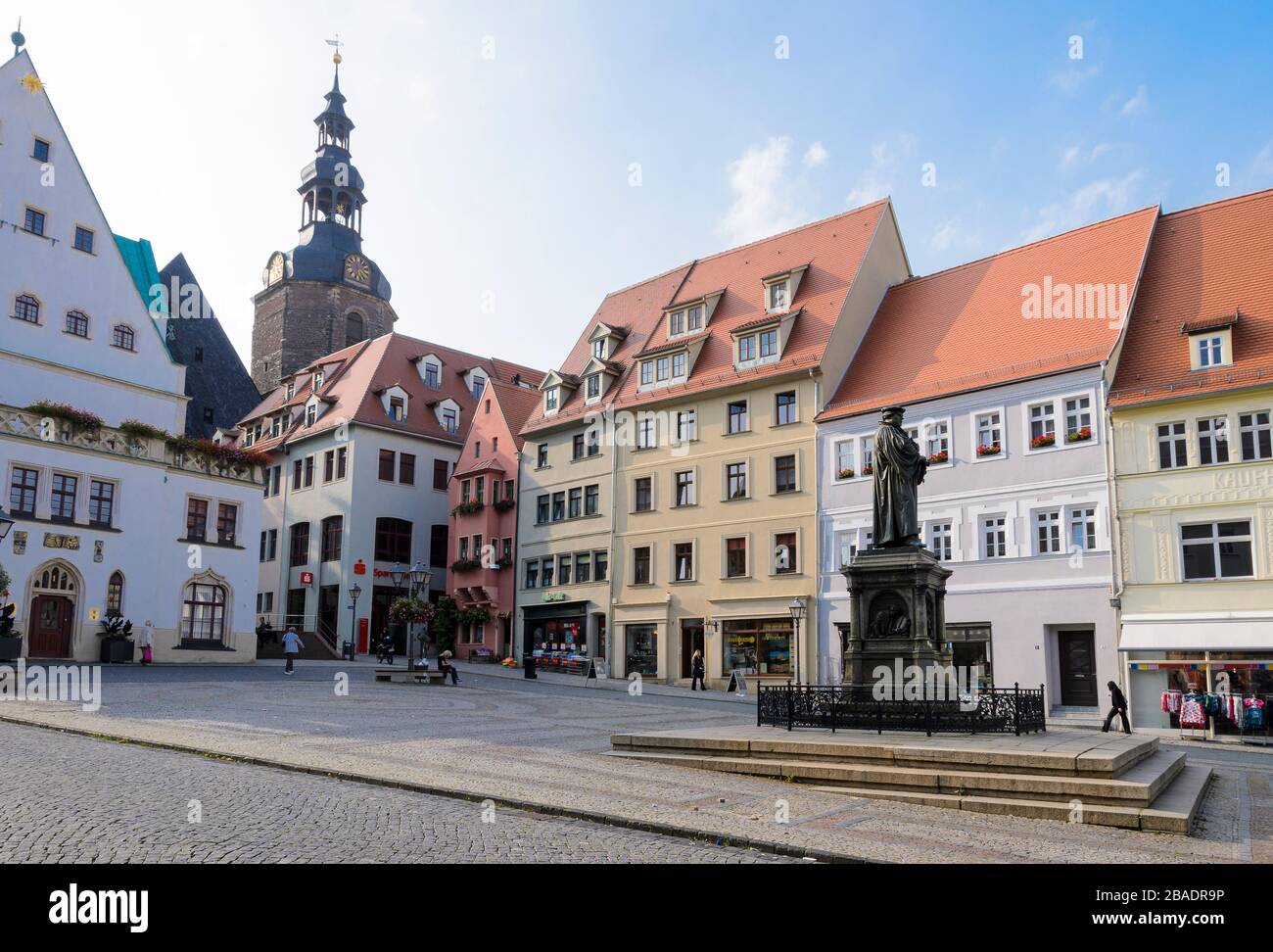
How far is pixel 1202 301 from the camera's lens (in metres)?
31.9

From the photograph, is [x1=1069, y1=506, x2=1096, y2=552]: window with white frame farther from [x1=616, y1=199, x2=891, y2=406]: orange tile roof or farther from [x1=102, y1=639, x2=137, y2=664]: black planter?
[x1=102, y1=639, x2=137, y2=664]: black planter

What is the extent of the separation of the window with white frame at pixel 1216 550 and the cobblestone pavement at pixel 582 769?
9068 mm

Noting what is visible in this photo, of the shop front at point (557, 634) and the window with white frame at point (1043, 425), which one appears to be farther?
the shop front at point (557, 634)

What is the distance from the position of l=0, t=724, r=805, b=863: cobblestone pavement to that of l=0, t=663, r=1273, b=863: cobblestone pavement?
687mm

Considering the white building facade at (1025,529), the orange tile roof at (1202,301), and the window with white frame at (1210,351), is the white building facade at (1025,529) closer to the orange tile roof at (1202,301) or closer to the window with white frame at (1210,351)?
the orange tile roof at (1202,301)

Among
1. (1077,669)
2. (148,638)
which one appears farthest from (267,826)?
(148,638)

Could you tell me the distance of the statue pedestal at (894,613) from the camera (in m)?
16.1

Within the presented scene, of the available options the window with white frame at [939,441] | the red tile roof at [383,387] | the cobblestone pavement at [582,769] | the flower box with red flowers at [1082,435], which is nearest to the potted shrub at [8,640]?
the cobblestone pavement at [582,769]

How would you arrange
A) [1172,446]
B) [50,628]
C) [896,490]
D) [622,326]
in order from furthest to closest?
[622,326]
[50,628]
[1172,446]
[896,490]

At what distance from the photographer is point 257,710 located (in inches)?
858

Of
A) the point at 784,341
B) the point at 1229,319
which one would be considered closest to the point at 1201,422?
the point at 1229,319

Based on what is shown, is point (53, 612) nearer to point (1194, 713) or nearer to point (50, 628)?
point (50, 628)

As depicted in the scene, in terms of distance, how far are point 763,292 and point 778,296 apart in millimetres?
1523
